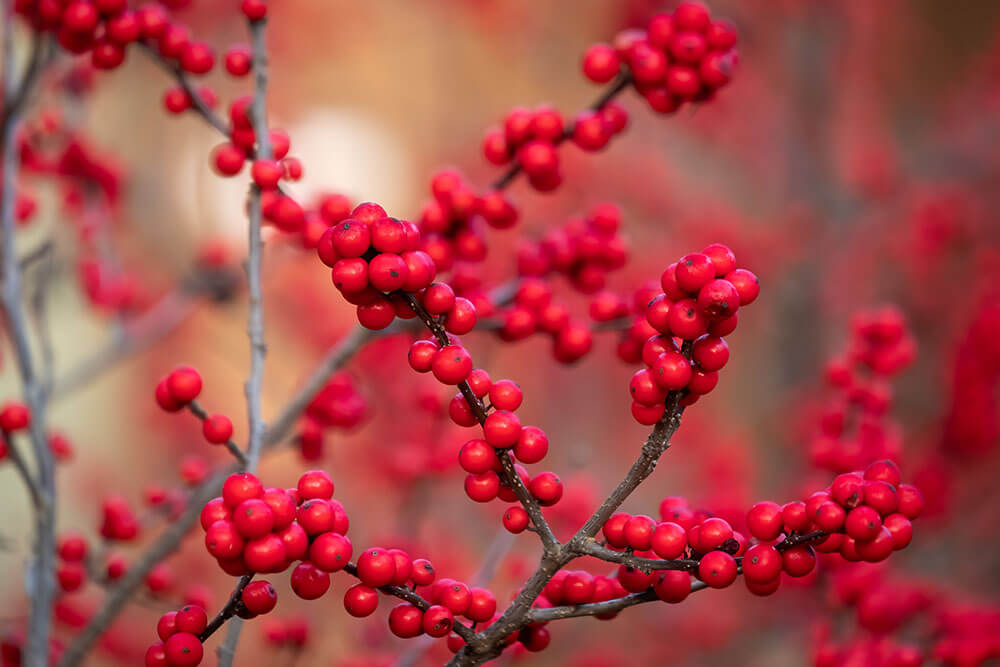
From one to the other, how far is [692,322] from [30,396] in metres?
0.66

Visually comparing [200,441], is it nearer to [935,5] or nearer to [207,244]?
[207,244]

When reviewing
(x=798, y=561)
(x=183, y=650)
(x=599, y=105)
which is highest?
(x=599, y=105)

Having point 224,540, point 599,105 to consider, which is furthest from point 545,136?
point 224,540

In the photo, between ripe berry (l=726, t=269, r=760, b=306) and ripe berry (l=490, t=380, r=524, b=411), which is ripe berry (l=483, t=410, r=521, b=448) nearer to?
ripe berry (l=490, t=380, r=524, b=411)

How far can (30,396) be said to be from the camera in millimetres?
771

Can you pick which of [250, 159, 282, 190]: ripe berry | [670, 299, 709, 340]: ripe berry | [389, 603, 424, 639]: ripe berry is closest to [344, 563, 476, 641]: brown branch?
[389, 603, 424, 639]: ripe berry

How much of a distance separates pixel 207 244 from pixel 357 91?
268cm

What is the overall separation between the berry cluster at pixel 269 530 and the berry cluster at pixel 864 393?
1.78 feet

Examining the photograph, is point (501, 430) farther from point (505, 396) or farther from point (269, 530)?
point (269, 530)

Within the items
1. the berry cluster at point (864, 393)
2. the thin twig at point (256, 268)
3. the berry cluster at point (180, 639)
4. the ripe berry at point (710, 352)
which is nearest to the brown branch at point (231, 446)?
the thin twig at point (256, 268)

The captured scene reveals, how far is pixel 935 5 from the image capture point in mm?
3553

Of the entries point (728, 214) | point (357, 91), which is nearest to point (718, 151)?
point (728, 214)

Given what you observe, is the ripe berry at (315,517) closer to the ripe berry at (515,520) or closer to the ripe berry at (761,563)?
the ripe berry at (515,520)

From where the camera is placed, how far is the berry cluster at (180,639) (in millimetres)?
442
